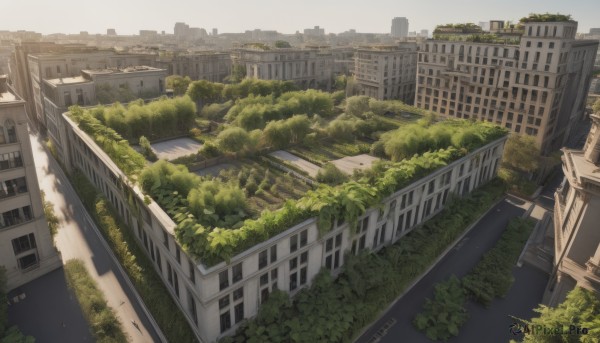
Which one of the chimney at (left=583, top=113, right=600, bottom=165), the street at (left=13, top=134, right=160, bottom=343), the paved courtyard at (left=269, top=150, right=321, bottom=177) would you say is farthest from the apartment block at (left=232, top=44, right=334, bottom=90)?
the chimney at (left=583, top=113, right=600, bottom=165)

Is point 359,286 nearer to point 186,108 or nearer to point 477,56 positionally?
point 186,108

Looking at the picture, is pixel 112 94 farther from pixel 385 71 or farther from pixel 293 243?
pixel 385 71

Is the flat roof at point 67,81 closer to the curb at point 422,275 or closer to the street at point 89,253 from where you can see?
the street at point 89,253

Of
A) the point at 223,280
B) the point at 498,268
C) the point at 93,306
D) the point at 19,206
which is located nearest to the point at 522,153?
the point at 498,268

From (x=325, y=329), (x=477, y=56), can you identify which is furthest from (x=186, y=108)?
(x=477, y=56)

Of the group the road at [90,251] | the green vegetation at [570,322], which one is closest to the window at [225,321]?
the road at [90,251]
